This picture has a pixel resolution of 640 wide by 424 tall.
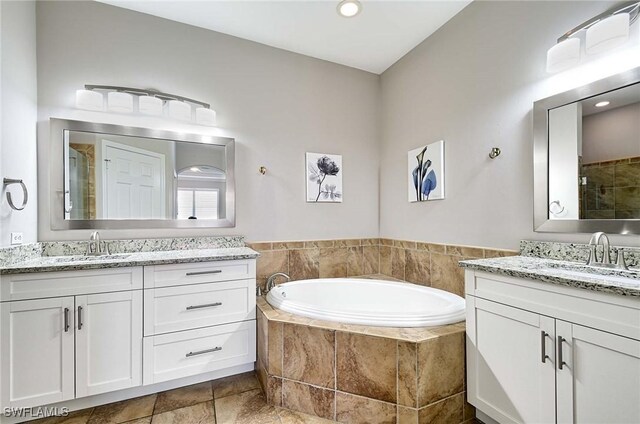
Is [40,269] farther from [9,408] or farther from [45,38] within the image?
[45,38]

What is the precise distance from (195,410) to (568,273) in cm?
219

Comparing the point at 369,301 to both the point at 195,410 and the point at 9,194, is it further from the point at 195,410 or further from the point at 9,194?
the point at 9,194

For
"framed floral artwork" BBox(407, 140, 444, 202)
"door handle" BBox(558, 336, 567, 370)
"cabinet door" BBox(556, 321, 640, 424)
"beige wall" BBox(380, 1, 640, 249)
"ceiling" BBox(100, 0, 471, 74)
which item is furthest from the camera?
"framed floral artwork" BBox(407, 140, 444, 202)

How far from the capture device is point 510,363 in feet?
4.58

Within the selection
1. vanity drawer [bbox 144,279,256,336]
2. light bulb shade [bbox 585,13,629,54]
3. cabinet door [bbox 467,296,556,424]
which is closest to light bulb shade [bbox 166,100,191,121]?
vanity drawer [bbox 144,279,256,336]

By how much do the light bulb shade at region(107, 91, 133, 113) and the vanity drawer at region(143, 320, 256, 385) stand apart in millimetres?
1685

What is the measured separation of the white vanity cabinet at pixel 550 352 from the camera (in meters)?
1.04

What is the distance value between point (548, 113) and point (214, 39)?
104 inches

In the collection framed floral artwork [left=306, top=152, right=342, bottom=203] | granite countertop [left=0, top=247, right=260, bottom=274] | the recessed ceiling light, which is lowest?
granite countertop [left=0, top=247, right=260, bottom=274]

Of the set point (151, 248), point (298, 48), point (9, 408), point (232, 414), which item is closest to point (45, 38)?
point (151, 248)

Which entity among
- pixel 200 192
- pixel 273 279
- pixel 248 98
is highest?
pixel 248 98

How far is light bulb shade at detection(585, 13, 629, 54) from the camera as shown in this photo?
1326 millimetres

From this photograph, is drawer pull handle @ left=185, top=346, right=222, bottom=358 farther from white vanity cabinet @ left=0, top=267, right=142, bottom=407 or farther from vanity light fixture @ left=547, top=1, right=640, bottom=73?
vanity light fixture @ left=547, top=1, right=640, bottom=73

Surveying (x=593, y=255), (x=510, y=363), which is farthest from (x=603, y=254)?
(x=510, y=363)
